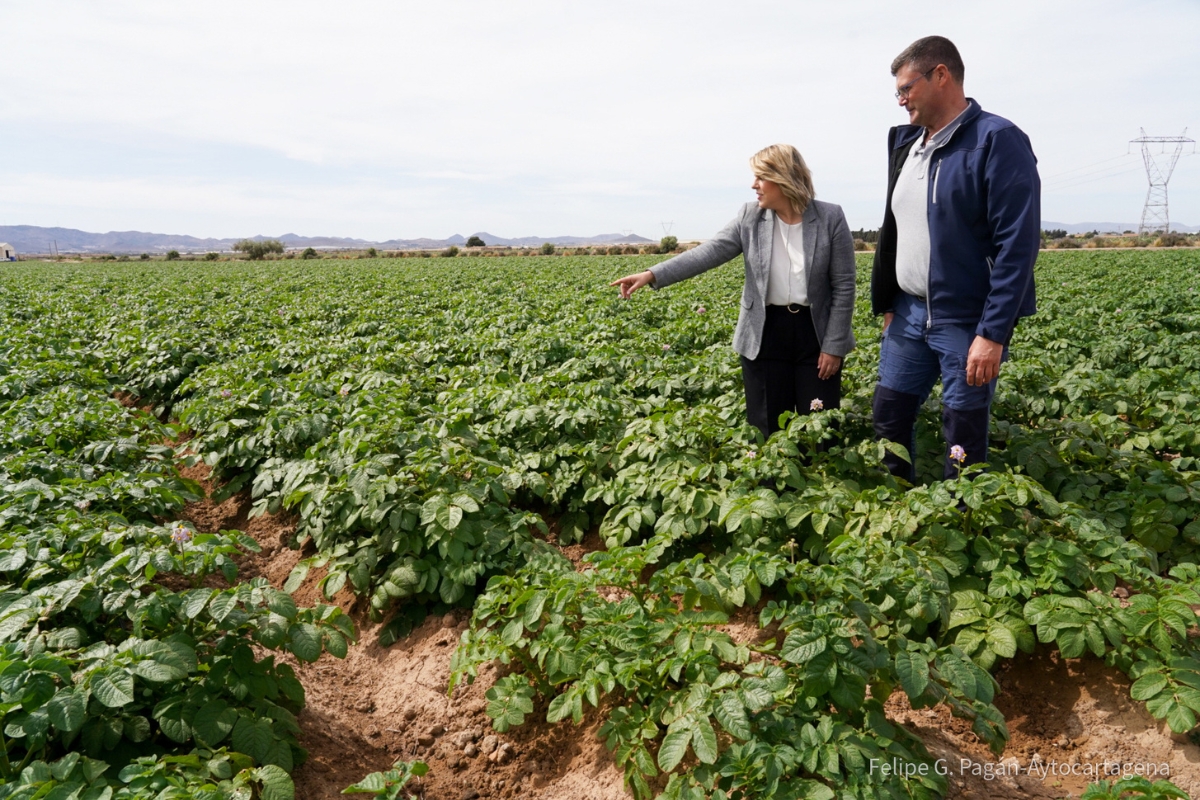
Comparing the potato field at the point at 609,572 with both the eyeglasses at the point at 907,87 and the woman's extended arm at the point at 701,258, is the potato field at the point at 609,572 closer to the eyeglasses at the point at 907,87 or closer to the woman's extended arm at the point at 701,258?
the woman's extended arm at the point at 701,258

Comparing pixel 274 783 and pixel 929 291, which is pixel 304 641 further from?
pixel 929 291

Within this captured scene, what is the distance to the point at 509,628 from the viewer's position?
2.48m

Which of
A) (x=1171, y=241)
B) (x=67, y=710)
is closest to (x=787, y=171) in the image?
(x=67, y=710)

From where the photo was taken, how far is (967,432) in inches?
125

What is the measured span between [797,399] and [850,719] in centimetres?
220

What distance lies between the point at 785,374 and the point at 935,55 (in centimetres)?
171

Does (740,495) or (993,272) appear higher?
(993,272)

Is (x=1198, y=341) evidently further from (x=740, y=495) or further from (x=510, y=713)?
(x=510, y=713)

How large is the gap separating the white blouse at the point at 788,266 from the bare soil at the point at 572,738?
1.71 metres

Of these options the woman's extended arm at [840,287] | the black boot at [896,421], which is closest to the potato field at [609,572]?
the black boot at [896,421]

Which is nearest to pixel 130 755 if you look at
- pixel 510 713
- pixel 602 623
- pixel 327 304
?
pixel 510 713

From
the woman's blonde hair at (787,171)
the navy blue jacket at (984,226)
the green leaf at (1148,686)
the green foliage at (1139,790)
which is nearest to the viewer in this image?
the green foliage at (1139,790)

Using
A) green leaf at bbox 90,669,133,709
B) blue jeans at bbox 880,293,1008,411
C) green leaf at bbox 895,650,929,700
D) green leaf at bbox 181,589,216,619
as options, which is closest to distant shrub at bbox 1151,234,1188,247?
blue jeans at bbox 880,293,1008,411

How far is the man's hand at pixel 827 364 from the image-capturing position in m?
3.75
